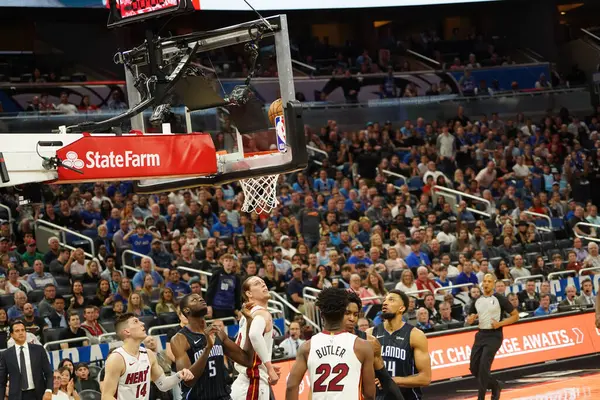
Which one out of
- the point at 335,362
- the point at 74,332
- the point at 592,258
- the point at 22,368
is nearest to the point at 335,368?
the point at 335,362

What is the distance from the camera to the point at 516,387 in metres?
15.3

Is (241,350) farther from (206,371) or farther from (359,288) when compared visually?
(359,288)

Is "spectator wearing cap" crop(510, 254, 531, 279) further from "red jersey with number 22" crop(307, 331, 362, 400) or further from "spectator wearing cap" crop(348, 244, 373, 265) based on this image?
"red jersey with number 22" crop(307, 331, 362, 400)

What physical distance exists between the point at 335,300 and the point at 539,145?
65.9 feet

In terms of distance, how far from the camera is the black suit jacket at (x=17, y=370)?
36.8ft

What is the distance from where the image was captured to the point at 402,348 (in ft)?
27.7

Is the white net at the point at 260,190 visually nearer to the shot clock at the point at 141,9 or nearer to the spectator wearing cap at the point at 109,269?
the shot clock at the point at 141,9

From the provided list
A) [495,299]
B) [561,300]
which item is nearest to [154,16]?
[495,299]

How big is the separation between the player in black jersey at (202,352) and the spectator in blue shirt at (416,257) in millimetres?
10071

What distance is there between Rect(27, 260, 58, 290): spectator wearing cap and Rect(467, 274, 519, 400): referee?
6.57 meters

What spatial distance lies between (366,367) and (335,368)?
21 centimetres

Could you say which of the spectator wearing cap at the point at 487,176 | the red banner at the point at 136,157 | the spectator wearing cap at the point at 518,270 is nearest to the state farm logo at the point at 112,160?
the red banner at the point at 136,157

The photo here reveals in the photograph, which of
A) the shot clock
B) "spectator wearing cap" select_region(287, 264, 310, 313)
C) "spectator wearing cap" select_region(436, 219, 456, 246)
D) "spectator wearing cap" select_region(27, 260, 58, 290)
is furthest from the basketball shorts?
"spectator wearing cap" select_region(436, 219, 456, 246)

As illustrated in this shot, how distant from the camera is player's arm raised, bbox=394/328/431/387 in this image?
8234 mm
